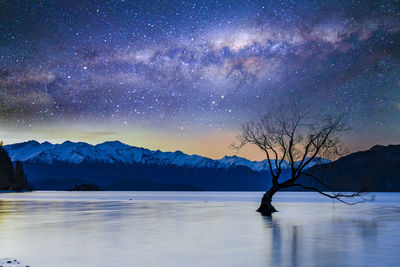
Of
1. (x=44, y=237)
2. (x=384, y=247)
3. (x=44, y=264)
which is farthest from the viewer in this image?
(x=44, y=237)

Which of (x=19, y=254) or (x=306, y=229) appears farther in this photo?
(x=306, y=229)

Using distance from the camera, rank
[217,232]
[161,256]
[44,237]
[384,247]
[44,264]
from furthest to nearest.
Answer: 1. [217,232]
2. [44,237]
3. [384,247]
4. [161,256]
5. [44,264]

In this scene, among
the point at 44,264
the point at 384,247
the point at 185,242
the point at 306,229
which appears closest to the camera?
the point at 44,264

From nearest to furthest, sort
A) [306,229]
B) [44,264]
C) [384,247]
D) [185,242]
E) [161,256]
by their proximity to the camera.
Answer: [44,264] < [161,256] < [384,247] < [185,242] < [306,229]

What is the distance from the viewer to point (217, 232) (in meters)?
30.5

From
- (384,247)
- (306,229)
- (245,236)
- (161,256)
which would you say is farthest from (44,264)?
(306,229)

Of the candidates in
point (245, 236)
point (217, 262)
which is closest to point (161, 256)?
point (217, 262)

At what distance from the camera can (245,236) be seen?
2802cm

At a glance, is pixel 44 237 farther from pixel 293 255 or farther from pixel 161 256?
pixel 293 255

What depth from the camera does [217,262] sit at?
18.3 metres

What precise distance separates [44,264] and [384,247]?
16.0m

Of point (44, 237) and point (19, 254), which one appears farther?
point (44, 237)

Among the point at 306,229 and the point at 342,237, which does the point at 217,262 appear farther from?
the point at 306,229

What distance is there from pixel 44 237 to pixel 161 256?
10.2 meters
